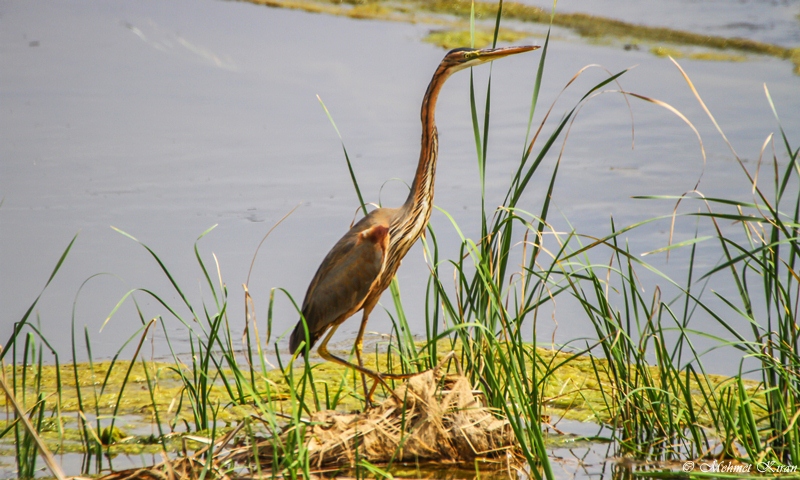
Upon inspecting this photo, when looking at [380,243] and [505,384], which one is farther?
[380,243]

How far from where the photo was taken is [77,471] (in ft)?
9.60

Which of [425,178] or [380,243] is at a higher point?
[425,178]

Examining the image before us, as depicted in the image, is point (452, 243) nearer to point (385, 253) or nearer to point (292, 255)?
point (292, 255)

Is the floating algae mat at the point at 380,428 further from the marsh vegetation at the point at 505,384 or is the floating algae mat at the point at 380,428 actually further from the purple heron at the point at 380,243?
the purple heron at the point at 380,243

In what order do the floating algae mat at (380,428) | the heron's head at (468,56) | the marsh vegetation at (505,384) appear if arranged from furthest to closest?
the heron's head at (468,56) → the floating algae mat at (380,428) → the marsh vegetation at (505,384)

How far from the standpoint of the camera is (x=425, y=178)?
3354 mm

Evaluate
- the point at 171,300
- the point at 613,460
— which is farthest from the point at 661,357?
the point at 171,300

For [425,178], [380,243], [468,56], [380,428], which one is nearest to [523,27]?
[468,56]

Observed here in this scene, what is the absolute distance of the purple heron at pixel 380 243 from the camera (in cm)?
334

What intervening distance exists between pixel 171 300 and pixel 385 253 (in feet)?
7.57

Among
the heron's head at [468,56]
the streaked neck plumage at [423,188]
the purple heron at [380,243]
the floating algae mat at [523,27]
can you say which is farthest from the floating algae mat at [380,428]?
the floating algae mat at [523,27]

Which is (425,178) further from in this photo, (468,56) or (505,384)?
(505,384)

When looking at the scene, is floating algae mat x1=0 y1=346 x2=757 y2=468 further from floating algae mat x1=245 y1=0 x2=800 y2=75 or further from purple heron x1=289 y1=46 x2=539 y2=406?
floating algae mat x1=245 y1=0 x2=800 y2=75

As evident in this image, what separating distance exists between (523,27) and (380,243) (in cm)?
710
